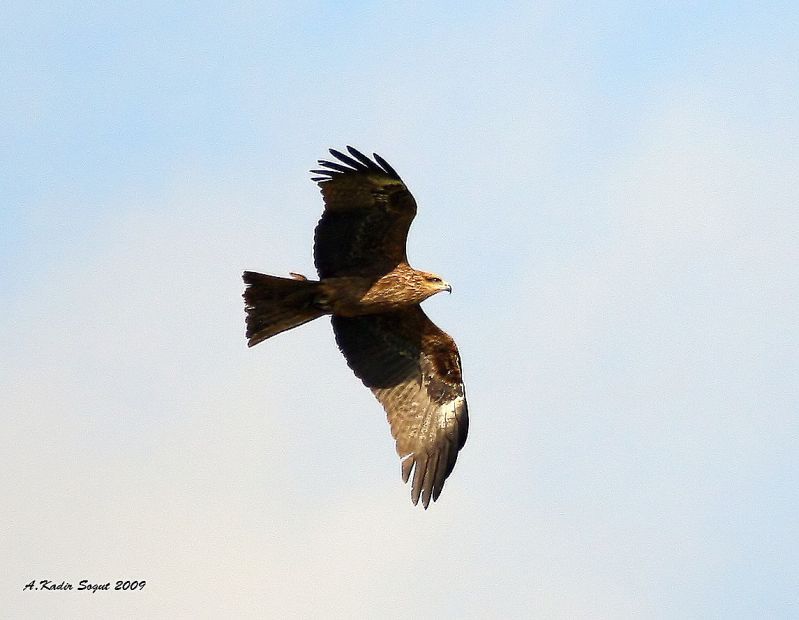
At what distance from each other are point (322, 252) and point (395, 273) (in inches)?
29.1

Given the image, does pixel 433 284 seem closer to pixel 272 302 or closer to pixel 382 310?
pixel 382 310

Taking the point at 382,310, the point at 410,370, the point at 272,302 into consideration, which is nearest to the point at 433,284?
the point at 382,310

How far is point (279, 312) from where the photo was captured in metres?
16.1

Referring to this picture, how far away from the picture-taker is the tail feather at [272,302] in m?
15.9

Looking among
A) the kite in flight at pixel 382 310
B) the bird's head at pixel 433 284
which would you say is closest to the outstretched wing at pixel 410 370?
the kite in flight at pixel 382 310

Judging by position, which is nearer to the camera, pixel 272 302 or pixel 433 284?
pixel 272 302

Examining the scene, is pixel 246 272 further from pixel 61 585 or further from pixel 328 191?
pixel 61 585

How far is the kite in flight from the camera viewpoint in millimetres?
15938

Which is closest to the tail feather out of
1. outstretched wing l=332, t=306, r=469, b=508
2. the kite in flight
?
the kite in flight

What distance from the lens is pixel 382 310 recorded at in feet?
53.6

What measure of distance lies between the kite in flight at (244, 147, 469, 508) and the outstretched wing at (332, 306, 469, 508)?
0.4 inches

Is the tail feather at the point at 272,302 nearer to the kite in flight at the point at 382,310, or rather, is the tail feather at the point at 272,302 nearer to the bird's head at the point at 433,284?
the kite in flight at the point at 382,310

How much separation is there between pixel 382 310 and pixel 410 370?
3.08 feet

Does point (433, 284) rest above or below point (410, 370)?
above
